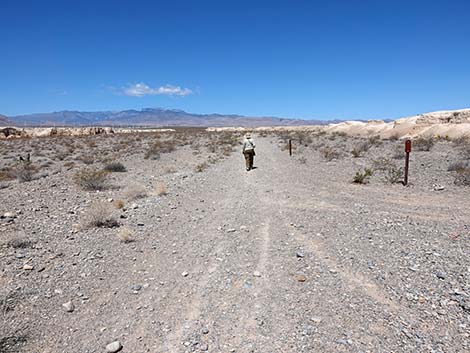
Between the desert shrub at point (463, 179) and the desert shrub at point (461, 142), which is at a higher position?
the desert shrub at point (461, 142)

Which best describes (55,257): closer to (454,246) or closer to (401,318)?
(401,318)

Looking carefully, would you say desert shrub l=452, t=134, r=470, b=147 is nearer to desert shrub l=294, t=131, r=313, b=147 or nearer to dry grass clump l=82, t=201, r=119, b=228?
desert shrub l=294, t=131, r=313, b=147

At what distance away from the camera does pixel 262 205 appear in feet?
31.3

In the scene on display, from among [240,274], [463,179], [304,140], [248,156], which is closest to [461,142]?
[304,140]

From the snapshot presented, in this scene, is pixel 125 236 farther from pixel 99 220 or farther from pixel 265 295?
pixel 265 295

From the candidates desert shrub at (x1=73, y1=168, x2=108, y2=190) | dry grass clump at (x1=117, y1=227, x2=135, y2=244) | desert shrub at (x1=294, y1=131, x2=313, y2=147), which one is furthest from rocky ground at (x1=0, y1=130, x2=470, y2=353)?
desert shrub at (x1=294, y1=131, x2=313, y2=147)

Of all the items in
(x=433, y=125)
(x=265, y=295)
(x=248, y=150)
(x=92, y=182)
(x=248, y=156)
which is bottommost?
(x=265, y=295)

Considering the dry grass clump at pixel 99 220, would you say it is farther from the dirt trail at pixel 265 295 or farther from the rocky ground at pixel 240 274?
the dirt trail at pixel 265 295

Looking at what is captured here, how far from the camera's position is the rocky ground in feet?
13.0

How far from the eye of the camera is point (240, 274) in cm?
540

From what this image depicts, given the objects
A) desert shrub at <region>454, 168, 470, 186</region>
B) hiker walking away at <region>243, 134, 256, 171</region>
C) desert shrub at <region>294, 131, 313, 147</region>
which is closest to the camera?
desert shrub at <region>454, 168, 470, 186</region>

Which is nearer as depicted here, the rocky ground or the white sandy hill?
the rocky ground

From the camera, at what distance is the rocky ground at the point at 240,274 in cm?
395

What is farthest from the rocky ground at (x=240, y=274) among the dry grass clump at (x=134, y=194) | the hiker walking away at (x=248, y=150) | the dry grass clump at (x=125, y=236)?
the hiker walking away at (x=248, y=150)
